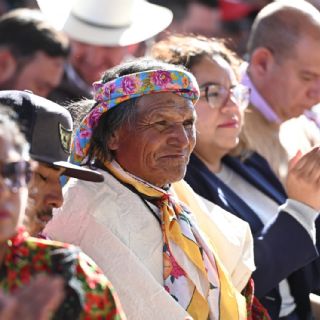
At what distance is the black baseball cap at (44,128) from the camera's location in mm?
2990

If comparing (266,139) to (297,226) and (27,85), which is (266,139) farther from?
(27,85)

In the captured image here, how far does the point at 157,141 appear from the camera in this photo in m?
3.49

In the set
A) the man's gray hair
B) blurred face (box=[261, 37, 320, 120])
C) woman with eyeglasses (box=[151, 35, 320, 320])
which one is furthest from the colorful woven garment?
the man's gray hair

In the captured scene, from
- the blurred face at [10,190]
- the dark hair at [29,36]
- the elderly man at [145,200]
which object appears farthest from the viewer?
the dark hair at [29,36]

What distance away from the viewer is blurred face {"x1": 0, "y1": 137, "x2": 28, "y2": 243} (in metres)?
2.28

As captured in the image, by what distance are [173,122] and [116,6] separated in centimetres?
282

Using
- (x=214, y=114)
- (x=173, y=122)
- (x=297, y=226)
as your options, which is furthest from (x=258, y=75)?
(x=173, y=122)

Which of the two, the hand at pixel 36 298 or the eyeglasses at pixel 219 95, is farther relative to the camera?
the eyeglasses at pixel 219 95

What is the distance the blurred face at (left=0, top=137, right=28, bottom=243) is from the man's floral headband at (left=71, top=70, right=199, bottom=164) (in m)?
1.12

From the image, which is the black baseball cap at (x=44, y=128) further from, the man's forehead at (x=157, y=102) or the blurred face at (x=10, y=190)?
the blurred face at (x=10, y=190)

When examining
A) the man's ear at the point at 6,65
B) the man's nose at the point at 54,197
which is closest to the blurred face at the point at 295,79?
the man's ear at the point at 6,65

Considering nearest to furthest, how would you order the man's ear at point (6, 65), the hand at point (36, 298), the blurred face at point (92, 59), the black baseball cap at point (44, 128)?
1. the hand at point (36, 298)
2. the black baseball cap at point (44, 128)
3. the man's ear at point (6, 65)
4. the blurred face at point (92, 59)

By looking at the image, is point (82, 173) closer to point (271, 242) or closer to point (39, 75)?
point (271, 242)

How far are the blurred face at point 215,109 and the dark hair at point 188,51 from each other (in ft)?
0.11
